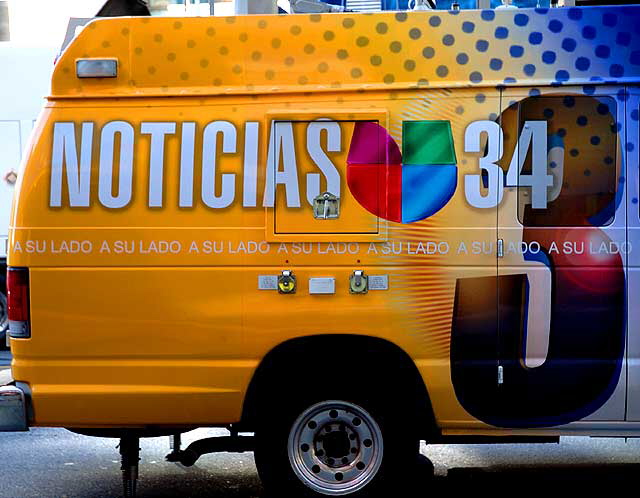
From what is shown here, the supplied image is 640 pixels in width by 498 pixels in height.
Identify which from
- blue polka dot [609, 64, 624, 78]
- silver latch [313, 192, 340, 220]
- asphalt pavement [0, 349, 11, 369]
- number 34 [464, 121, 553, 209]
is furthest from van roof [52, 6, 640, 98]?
asphalt pavement [0, 349, 11, 369]

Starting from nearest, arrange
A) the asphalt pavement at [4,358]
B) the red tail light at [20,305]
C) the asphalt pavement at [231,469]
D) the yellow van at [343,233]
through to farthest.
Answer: the yellow van at [343,233] < the red tail light at [20,305] < the asphalt pavement at [231,469] < the asphalt pavement at [4,358]

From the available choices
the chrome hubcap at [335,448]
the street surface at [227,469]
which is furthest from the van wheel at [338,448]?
the street surface at [227,469]

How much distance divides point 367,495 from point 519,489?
142 centimetres

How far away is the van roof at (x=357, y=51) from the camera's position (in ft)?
18.9

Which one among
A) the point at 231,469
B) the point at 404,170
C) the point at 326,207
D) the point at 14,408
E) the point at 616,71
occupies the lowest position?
the point at 231,469

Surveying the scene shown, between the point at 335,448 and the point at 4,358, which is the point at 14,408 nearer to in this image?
the point at 335,448

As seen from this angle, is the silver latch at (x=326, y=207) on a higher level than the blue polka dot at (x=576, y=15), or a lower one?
lower

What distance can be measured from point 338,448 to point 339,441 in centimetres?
5

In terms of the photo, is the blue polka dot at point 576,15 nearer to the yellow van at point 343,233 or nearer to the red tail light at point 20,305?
the yellow van at point 343,233

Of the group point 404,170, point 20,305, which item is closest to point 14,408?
point 20,305

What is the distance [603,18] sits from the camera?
5.77 m

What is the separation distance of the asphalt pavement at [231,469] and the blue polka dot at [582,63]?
8.92 feet

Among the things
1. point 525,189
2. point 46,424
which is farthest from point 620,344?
point 46,424

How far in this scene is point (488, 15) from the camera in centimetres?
582
